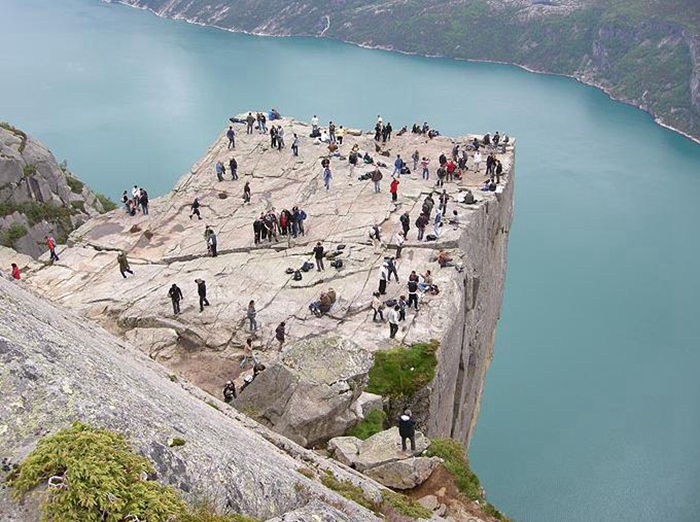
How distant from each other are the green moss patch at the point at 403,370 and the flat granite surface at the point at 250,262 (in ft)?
2.66

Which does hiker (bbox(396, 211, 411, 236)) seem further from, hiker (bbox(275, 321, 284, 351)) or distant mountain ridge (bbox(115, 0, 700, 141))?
distant mountain ridge (bbox(115, 0, 700, 141))

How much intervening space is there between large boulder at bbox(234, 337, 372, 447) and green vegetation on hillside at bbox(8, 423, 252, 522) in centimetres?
1160

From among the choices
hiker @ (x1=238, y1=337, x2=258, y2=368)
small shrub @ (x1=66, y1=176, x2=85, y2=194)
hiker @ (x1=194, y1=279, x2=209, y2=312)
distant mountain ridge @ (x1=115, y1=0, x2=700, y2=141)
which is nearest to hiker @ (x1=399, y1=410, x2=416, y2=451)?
hiker @ (x1=238, y1=337, x2=258, y2=368)

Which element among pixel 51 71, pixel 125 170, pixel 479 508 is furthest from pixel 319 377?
pixel 51 71

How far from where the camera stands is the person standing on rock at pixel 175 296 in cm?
2839

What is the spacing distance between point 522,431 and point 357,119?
71988 millimetres

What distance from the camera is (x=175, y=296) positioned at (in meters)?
28.5

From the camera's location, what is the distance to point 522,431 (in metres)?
52.2

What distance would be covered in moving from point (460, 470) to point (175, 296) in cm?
1567

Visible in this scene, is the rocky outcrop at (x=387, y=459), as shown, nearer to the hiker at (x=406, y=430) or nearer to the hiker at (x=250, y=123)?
the hiker at (x=406, y=430)

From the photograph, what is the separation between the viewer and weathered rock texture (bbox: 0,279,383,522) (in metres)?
8.90

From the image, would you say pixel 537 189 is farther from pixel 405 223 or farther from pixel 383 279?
pixel 383 279

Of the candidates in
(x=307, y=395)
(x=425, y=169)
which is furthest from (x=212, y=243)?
(x=425, y=169)

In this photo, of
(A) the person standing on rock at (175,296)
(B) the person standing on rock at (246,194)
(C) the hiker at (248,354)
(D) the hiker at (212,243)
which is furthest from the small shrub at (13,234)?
(C) the hiker at (248,354)
